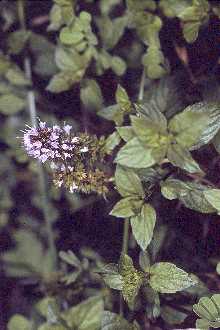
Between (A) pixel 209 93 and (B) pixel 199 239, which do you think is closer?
(A) pixel 209 93

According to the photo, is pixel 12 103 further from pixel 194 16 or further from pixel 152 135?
pixel 152 135

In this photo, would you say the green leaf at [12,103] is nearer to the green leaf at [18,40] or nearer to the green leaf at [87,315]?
the green leaf at [18,40]

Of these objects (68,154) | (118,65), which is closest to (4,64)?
(118,65)

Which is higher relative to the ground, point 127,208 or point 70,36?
point 70,36

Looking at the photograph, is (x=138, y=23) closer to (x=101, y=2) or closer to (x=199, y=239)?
(x=101, y=2)

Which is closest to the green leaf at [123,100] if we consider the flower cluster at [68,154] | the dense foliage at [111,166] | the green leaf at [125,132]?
the dense foliage at [111,166]

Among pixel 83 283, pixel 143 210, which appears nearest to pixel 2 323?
pixel 83 283
